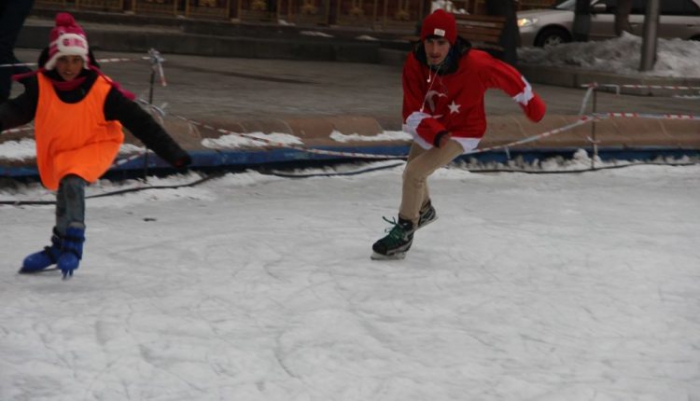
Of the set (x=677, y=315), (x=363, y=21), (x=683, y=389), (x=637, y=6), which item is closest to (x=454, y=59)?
(x=677, y=315)

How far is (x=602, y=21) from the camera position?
23719mm

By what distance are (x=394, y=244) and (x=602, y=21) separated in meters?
16.8

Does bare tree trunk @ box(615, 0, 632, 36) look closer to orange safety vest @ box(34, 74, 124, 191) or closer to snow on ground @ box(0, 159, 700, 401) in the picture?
snow on ground @ box(0, 159, 700, 401)

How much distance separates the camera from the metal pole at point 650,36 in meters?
18.1

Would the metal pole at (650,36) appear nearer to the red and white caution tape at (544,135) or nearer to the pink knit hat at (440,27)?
the red and white caution tape at (544,135)

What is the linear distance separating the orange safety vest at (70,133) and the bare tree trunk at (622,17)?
16256mm

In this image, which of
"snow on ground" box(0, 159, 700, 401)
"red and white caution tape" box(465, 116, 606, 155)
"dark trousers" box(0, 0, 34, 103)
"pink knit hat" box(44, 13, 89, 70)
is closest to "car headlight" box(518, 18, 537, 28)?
"red and white caution tape" box(465, 116, 606, 155)

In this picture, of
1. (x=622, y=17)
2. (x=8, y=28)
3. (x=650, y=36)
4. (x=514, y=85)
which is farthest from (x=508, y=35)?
(x=514, y=85)

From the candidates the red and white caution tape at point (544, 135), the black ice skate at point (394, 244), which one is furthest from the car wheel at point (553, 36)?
the black ice skate at point (394, 244)

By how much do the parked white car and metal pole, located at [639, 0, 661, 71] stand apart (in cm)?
458

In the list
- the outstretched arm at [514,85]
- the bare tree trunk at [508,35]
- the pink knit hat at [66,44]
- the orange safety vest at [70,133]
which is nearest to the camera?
the pink knit hat at [66,44]

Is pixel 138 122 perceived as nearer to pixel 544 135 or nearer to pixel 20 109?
pixel 20 109

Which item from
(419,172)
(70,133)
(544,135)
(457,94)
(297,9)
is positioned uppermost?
(297,9)

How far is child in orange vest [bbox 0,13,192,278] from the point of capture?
21.6ft
